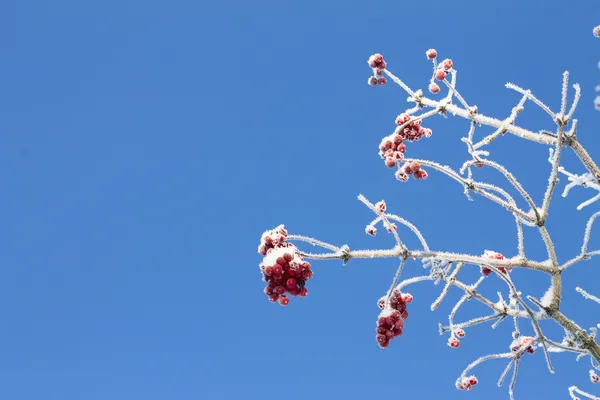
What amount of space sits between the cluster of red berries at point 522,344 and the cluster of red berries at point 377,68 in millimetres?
3800

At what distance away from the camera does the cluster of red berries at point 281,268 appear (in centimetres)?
467

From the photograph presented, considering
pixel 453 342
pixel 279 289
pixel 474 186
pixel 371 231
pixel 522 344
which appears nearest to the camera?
pixel 279 289

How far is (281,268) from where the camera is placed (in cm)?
467

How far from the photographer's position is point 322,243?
4.85 metres

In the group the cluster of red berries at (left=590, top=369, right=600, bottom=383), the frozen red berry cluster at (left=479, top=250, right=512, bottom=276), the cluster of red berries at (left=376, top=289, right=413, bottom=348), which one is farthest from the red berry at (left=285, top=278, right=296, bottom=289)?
the cluster of red berries at (left=590, top=369, right=600, bottom=383)

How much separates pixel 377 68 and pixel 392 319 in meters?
3.56

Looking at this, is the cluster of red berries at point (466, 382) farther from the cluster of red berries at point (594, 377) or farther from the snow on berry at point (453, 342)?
the cluster of red berries at point (594, 377)

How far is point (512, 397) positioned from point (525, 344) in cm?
66

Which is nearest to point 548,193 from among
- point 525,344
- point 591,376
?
point 525,344

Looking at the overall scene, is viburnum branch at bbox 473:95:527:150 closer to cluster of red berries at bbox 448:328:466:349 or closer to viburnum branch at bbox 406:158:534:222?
viburnum branch at bbox 406:158:534:222

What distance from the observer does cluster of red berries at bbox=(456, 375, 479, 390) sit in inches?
282

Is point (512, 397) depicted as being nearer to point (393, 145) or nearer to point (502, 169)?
point (502, 169)

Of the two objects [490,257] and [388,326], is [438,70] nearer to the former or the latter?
[490,257]

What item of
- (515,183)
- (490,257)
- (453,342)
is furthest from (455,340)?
(515,183)
